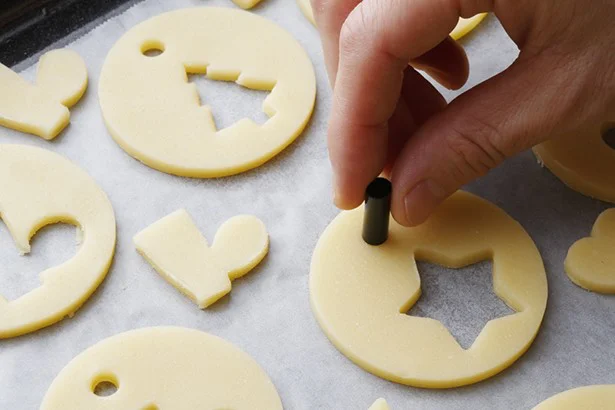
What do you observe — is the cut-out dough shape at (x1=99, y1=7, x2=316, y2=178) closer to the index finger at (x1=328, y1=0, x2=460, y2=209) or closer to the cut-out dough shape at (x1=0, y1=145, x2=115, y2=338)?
the cut-out dough shape at (x1=0, y1=145, x2=115, y2=338)

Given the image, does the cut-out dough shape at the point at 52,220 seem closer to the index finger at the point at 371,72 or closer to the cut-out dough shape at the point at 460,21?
the index finger at the point at 371,72

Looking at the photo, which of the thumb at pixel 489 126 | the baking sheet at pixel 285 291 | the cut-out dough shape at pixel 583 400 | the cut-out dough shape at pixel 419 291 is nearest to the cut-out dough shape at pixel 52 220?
the baking sheet at pixel 285 291

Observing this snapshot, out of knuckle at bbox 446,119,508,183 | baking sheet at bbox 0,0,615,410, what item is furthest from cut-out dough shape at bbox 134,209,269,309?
knuckle at bbox 446,119,508,183

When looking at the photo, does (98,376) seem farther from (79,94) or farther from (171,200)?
(79,94)

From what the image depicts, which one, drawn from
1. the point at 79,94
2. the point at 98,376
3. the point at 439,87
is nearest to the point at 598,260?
the point at 439,87

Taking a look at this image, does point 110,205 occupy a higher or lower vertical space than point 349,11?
lower

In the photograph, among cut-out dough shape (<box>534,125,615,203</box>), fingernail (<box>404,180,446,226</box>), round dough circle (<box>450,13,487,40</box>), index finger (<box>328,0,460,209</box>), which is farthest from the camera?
round dough circle (<box>450,13,487,40</box>)

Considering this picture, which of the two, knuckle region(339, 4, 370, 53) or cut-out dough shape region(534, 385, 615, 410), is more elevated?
knuckle region(339, 4, 370, 53)

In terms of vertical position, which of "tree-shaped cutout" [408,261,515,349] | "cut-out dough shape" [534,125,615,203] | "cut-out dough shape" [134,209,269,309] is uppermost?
"cut-out dough shape" [534,125,615,203]
